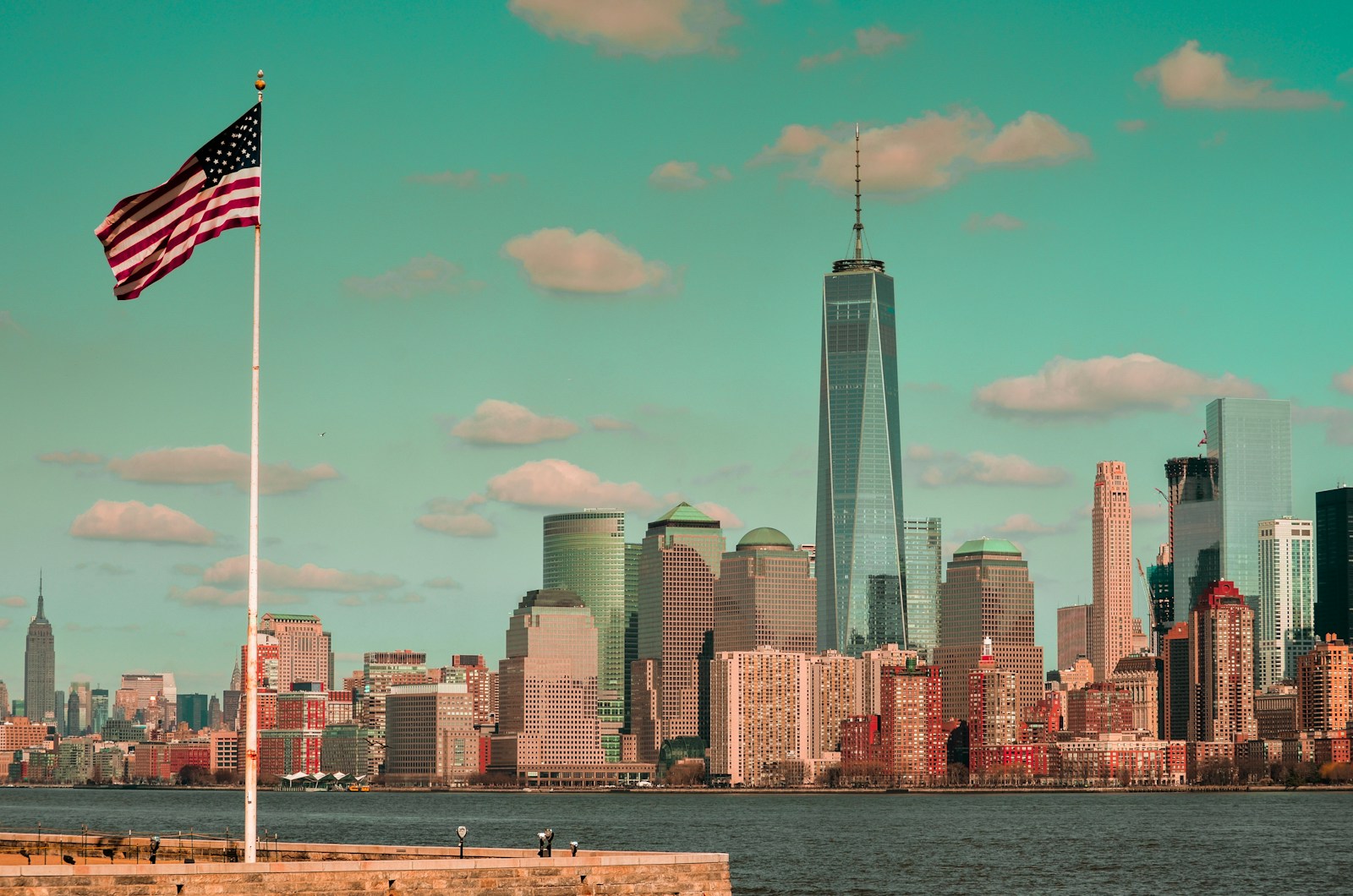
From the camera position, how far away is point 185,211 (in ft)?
158

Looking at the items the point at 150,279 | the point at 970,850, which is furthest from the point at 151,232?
the point at 970,850

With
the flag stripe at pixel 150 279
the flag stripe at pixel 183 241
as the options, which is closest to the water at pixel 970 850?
the flag stripe at pixel 183 241

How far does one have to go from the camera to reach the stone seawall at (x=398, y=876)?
45406mm

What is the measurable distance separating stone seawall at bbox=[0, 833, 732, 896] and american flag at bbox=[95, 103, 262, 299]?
1294 cm

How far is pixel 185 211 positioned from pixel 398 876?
52.4 ft

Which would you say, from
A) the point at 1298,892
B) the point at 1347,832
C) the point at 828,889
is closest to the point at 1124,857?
the point at 1298,892

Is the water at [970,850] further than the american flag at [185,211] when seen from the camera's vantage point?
Yes

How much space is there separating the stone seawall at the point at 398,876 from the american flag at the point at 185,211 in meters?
12.9

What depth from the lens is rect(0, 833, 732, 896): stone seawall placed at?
149ft

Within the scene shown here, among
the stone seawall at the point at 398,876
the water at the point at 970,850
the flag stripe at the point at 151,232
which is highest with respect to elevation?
the flag stripe at the point at 151,232

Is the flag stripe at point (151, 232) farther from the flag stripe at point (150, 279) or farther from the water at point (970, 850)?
the water at point (970, 850)

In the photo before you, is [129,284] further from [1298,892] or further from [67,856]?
[1298,892]

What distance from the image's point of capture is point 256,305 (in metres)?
50.8

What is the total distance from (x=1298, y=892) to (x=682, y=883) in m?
62.2
